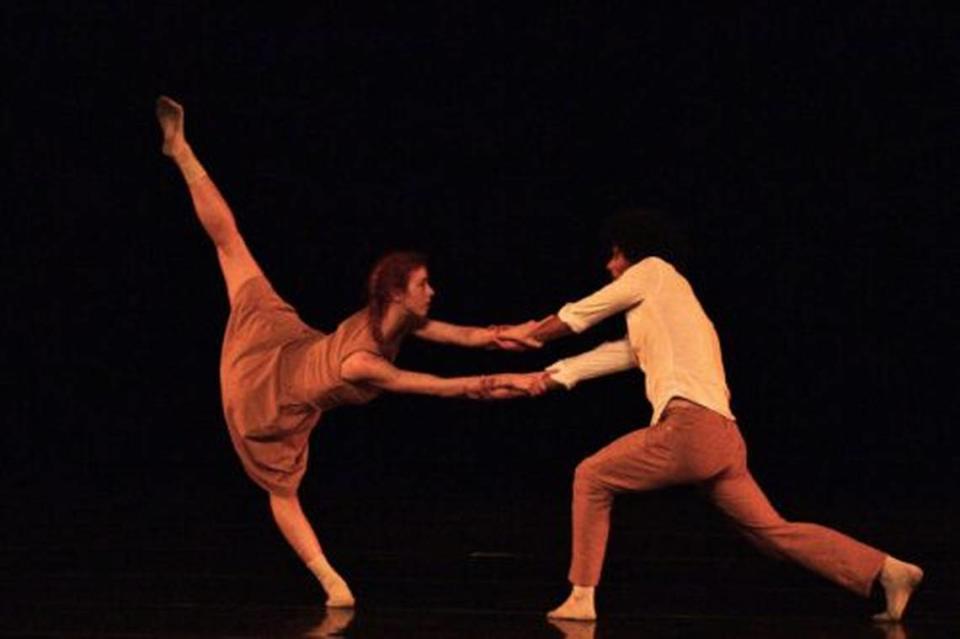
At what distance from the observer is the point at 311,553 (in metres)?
5.45

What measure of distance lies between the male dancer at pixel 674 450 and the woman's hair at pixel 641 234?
0.22 ft

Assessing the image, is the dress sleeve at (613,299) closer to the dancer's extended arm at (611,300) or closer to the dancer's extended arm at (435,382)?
the dancer's extended arm at (611,300)

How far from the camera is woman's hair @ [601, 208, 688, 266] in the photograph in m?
5.27

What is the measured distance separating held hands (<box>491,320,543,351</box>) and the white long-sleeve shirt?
178 mm

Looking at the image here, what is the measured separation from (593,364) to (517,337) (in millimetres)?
292

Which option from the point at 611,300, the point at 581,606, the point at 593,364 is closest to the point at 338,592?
the point at 581,606

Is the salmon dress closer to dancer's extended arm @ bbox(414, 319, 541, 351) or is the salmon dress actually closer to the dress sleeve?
dancer's extended arm @ bbox(414, 319, 541, 351)

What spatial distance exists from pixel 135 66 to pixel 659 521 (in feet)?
9.62

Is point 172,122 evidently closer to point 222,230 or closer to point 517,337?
point 222,230

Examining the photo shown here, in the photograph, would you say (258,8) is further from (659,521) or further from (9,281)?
(659,521)

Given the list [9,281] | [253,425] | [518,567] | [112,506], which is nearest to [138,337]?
[9,281]

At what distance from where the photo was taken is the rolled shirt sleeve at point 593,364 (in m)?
5.12

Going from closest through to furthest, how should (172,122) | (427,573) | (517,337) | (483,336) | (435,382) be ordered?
(435,382) < (517,337) < (483,336) < (172,122) < (427,573)

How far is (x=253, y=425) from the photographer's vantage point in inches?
217
